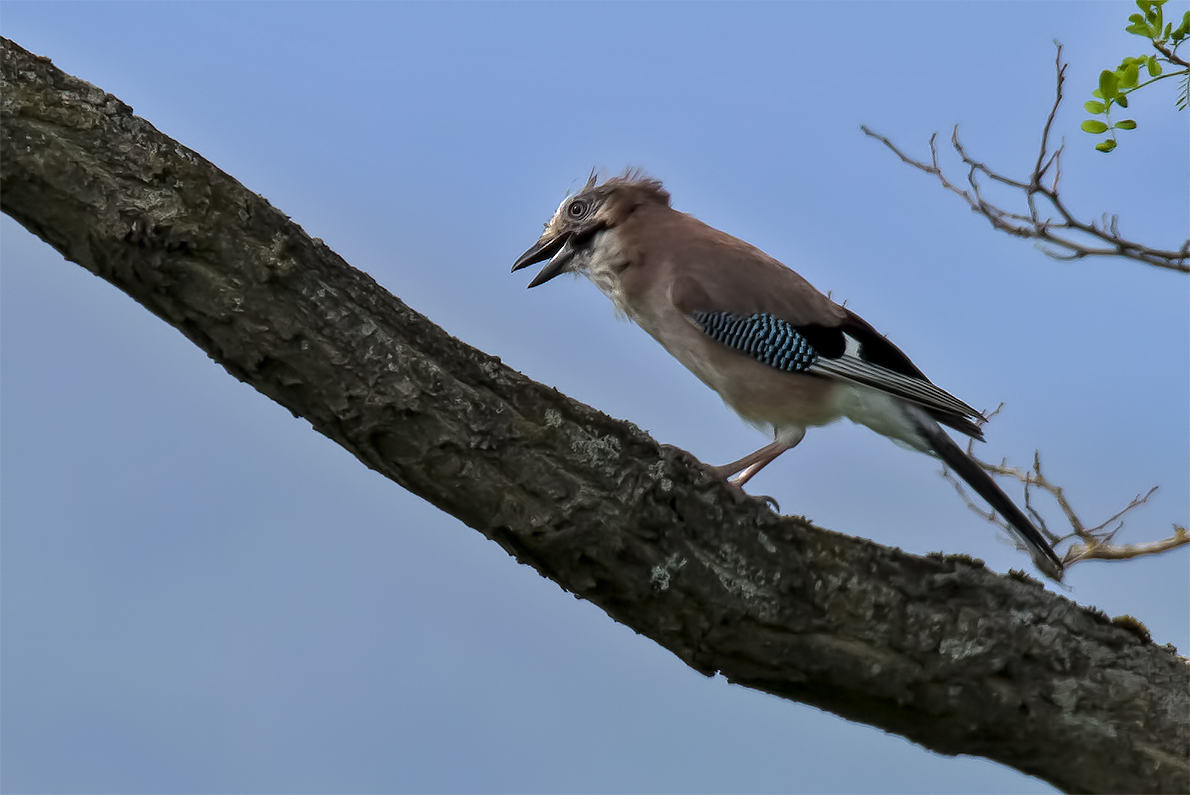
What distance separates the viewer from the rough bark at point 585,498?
11.1ft

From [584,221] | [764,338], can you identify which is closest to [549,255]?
[584,221]

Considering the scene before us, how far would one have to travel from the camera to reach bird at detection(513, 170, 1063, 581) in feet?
15.4

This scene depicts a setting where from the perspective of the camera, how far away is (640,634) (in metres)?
3.64

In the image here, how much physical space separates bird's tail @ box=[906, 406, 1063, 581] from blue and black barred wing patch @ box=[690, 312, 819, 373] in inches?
20.7

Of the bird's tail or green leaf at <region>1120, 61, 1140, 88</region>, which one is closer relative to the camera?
the bird's tail

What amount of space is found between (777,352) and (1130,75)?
6.12ft

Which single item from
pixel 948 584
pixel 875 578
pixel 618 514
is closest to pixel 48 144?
pixel 618 514

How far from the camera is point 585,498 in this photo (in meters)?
3.48

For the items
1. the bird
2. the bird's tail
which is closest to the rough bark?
the bird's tail

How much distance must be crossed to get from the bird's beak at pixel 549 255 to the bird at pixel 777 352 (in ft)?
1.15

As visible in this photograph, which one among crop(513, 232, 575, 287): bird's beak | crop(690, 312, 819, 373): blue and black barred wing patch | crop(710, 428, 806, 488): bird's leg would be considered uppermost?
crop(513, 232, 575, 287): bird's beak

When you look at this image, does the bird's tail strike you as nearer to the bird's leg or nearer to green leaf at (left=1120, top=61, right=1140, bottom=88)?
the bird's leg

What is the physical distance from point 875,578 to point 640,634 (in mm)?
795

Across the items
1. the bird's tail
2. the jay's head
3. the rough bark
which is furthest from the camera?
the jay's head
